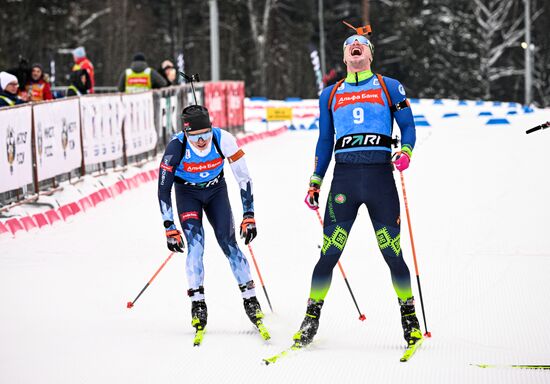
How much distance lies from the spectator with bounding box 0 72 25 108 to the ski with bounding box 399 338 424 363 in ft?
27.6

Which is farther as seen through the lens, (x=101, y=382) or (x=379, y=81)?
(x=379, y=81)

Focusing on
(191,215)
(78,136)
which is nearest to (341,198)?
(191,215)

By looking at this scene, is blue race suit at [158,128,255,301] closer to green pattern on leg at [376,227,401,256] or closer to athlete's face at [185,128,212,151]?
athlete's face at [185,128,212,151]

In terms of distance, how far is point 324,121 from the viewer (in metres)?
7.09

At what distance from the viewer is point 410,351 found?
6.74 metres

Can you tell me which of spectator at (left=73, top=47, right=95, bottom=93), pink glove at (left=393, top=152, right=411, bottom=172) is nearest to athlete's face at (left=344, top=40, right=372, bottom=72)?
pink glove at (left=393, top=152, right=411, bottom=172)

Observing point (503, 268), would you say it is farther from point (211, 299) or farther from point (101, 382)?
point (101, 382)

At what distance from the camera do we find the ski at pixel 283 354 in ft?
21.9

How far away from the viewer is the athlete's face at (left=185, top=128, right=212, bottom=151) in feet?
23.9

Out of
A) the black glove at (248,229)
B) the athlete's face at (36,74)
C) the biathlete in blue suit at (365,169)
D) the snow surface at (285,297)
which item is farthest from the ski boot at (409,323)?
the athlete's face at (36,74)

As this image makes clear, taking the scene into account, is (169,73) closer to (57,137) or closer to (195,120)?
(57,137)

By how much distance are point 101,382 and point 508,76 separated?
5905 centimetres

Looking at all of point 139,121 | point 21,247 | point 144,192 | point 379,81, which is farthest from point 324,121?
point 139,121

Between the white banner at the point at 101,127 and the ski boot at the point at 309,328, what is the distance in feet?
30.5
